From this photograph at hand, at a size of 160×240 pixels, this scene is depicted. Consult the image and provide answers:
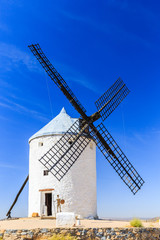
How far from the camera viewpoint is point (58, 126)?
57.8ft

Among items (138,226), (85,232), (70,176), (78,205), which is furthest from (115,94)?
(85,232)

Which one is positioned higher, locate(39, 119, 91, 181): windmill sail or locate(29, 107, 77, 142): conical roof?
locate(29, 107, 77, 142): conical roof

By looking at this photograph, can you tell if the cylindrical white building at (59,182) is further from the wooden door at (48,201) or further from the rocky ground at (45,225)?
the rocky ground at (45,225)

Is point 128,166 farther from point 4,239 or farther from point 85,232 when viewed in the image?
point 4,239

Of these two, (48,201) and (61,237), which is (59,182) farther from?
(61,237)

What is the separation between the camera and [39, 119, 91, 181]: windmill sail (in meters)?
16.1

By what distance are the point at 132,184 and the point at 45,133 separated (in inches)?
217

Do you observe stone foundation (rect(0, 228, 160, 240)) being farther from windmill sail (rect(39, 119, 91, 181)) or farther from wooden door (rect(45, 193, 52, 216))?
wooden door (rect(45, 193, 52, 216))

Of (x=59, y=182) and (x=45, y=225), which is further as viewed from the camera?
(x=59, y=182)

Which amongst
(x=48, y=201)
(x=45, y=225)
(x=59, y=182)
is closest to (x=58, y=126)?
(x=59, y=182)

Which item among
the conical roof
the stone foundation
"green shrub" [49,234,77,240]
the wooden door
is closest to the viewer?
"green shrub" [49,234,77,240]

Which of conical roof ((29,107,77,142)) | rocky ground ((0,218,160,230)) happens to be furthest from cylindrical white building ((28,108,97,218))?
rocky ground ((0,218,160,230))

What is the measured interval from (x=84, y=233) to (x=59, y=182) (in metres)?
5.86

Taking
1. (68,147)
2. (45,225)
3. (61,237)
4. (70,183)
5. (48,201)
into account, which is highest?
(68,147)
